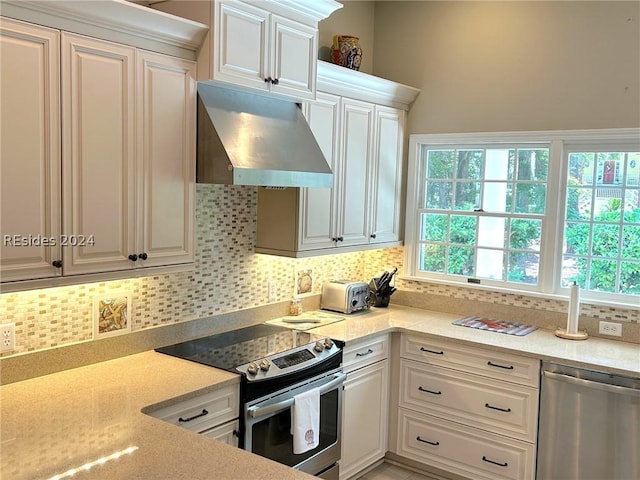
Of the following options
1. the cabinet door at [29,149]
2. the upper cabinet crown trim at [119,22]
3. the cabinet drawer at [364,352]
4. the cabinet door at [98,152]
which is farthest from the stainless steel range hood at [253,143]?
the cabinet drawer at [364,352]

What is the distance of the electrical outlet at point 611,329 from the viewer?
11.4ft

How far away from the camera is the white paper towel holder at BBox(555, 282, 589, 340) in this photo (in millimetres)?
3461

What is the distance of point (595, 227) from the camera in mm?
3602

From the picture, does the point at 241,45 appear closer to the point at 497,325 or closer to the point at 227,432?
A: the point at 227,432

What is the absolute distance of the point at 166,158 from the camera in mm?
2584

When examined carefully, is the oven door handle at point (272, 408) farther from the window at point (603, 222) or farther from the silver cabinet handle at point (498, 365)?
the window at point (603, 222)

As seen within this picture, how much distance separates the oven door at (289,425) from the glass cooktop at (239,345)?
21 cm

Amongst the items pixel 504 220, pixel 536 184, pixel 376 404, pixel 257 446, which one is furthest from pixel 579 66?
pixel 257 446

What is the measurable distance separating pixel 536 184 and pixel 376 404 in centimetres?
170

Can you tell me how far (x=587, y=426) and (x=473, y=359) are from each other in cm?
66

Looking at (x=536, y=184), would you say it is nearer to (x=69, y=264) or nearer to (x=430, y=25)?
(x=430, y=25)

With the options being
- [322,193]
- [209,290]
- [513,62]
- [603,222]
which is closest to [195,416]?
[209,290]

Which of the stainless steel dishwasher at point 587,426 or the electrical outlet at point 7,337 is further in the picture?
the stainless steel dishwasher at point 587,426

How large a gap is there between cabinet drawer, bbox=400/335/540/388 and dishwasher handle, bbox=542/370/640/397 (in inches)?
3.5
